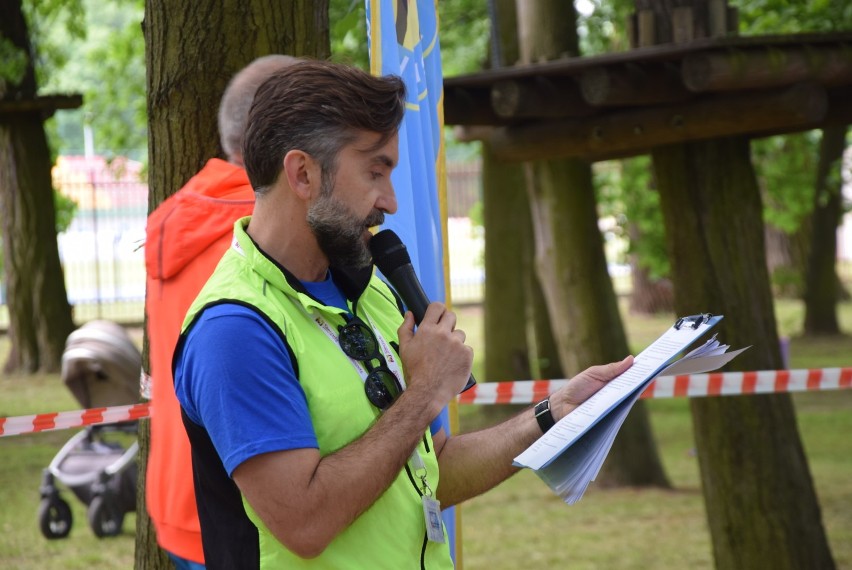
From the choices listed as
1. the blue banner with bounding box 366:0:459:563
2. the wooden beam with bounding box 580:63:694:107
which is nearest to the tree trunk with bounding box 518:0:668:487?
the wooden beam with bounding box 580:63:694:107

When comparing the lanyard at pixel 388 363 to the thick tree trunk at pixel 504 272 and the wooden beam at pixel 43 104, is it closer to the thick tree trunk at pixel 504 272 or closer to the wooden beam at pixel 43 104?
the wooden beam at pixel 43 104

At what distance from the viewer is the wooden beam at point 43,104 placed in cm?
1168

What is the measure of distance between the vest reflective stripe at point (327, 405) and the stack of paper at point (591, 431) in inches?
9.5

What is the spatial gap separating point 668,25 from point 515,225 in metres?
6.84

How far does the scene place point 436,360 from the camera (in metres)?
2.06

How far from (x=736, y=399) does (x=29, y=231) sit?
9.71 meters

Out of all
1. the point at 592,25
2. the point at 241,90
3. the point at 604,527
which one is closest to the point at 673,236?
the point at 604,527

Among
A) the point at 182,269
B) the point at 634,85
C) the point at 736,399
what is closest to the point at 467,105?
the point at 634,85

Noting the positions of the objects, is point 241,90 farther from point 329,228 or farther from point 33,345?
point 33,345

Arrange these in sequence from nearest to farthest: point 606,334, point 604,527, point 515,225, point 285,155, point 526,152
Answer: point 285,155 < point 526,152 < point 604,527 < point 606,334 < point 515,225

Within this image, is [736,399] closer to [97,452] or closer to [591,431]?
[97,452]

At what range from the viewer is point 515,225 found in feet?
42.4

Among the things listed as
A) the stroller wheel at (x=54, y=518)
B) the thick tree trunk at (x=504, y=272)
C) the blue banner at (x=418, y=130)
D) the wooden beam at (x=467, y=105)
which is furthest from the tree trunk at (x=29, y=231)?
the blue banner at (x=418, y=130)

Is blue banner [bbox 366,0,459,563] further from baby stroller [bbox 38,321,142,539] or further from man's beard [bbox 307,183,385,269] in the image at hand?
baby stroller [bbox 38,321,142,539]
